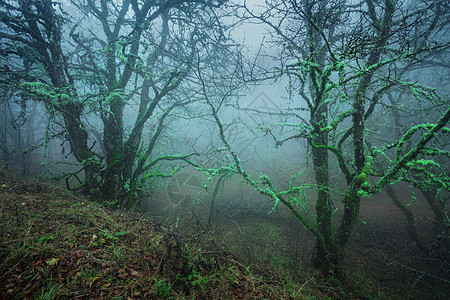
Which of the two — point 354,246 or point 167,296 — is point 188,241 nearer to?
point 167,296

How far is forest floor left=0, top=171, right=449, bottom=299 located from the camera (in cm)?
197

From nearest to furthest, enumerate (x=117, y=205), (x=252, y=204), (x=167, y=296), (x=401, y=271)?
1. (x=167, y=296)
2. (x=117, y=205)
3. (x=401, y=271)
4. (x=252, y=204)

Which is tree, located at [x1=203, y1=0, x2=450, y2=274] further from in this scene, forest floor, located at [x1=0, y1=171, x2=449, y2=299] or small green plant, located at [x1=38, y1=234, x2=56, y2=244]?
small green plant, located at [x1=38, y1=234, x2=56, y2=244]

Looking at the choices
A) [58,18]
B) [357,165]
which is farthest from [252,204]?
[58,18]

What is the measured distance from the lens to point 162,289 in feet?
7.27

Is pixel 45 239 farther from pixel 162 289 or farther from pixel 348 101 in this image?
pixel 348 101

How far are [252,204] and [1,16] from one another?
11.9 metres

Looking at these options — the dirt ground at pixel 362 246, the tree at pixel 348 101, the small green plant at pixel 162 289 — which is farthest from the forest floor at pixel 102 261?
the tree at pixel 348 101

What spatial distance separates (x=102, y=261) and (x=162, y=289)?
2.96ft

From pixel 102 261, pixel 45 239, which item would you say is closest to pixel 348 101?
pixel 102 261

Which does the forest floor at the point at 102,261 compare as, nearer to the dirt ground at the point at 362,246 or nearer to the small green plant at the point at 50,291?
the small green plant at the point at 50,291

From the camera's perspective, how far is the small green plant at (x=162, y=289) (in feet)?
7.13

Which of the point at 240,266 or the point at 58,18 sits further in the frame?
the point at 58,18

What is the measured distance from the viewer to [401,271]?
6336 mm
